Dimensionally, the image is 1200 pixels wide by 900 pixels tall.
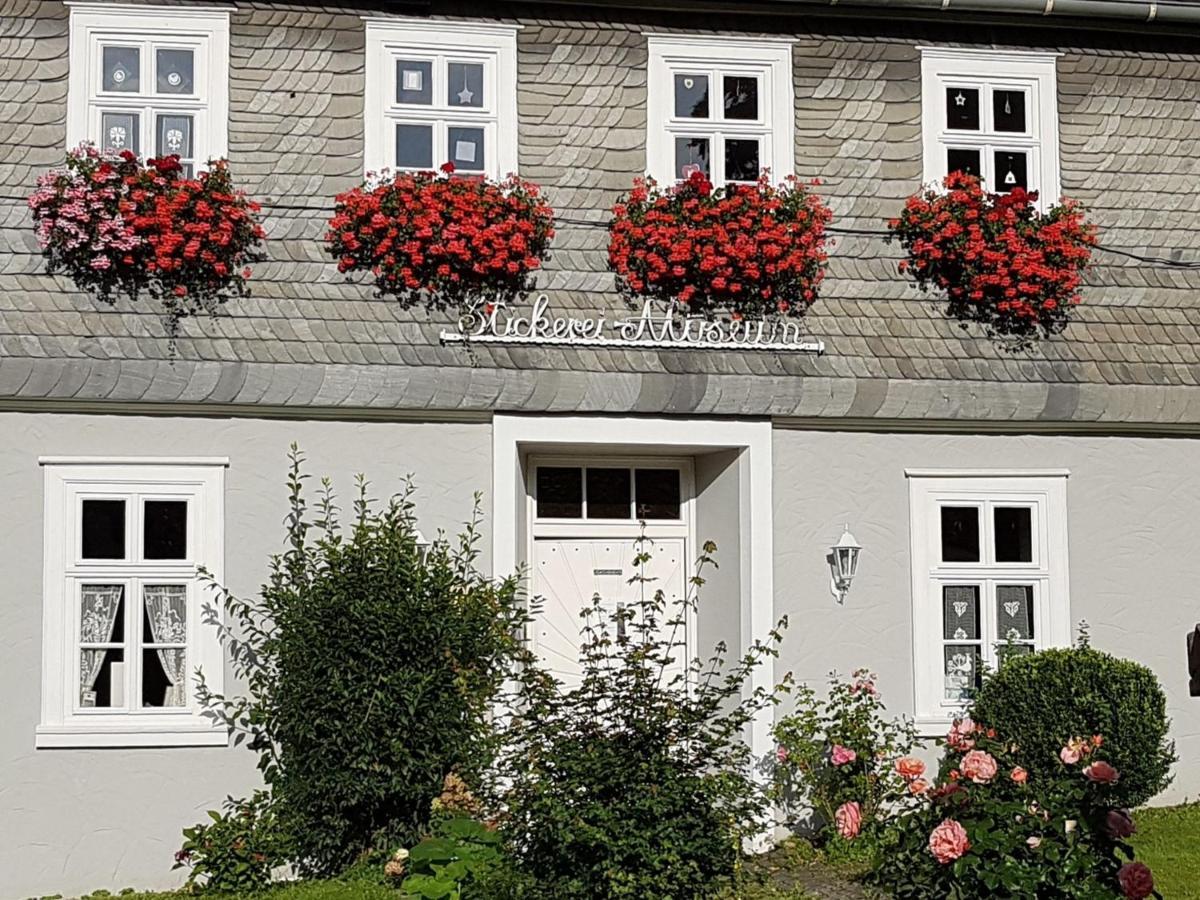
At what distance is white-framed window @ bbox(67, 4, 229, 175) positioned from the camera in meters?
10.6

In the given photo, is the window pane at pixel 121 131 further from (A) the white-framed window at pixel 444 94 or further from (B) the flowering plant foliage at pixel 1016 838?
(B) the flowering plant foliage at pixel 1016 838

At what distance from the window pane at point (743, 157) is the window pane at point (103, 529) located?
458cm

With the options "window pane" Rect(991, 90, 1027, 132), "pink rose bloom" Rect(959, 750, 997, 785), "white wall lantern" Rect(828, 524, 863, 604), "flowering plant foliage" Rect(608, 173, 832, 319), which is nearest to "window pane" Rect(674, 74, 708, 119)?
"flowering plant foliage" Rect(608, 173, 832, 319)

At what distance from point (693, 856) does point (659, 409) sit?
11.8 ft

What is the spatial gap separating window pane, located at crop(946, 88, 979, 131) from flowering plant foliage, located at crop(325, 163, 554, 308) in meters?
3.09

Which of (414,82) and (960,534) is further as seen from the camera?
(960,534)

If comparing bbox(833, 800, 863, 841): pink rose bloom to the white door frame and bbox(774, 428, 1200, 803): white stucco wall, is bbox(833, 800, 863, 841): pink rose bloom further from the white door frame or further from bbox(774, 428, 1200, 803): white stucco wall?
bbox(774, 428, 1200, 803): white stucco wall

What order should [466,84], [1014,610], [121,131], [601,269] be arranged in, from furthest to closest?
[1014,610] < [466,84] < [601,269] < [121,131]

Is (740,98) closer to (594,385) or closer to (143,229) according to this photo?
(594,385)

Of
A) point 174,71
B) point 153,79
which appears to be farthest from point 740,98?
point 153,79

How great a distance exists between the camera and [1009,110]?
11.8m

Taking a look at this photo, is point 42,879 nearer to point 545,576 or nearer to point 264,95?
point 545,576

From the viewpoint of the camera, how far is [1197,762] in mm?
11430

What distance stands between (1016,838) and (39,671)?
19.2 ft
